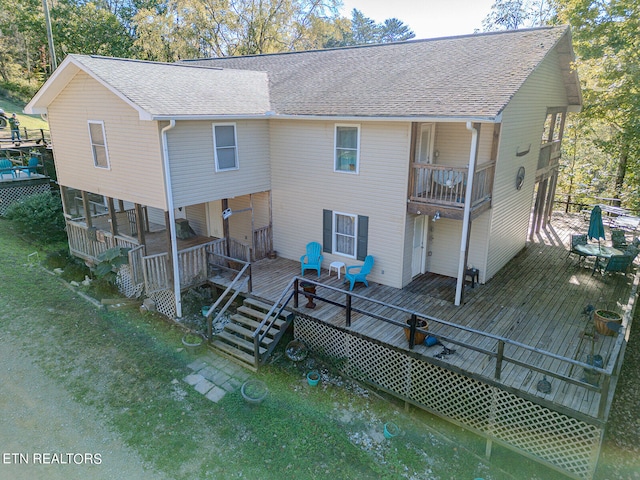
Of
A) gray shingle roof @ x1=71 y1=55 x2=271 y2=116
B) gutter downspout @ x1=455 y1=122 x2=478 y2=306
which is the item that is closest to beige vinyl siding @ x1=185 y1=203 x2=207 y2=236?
gray shingle roof @ x1=71 y1=55 x2=271 y2=116

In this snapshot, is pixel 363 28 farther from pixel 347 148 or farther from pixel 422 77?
pixel 347 148

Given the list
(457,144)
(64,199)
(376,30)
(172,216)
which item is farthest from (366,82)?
(376,30)

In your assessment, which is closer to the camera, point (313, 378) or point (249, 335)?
point (313, 378)

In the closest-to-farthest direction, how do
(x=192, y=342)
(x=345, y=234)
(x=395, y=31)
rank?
(x=192, y=342), (x=345, y=234), (x=395, y=31)

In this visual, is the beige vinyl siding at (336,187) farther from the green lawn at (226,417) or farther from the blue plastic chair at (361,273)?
the green lawn at (226,417)

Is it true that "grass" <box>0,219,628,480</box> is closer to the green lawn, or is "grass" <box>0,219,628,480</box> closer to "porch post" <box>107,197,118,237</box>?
the green lawn

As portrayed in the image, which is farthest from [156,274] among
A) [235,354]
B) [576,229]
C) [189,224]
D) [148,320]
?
[576,229]

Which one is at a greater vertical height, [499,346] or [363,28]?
[363,28]
